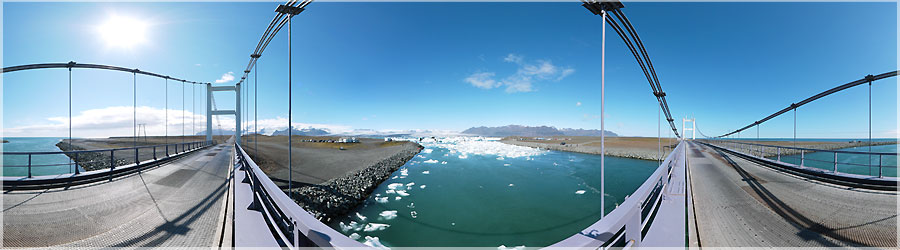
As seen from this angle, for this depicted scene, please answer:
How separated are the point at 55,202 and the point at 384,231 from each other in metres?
5.04

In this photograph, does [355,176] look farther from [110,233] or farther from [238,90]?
[238,90]

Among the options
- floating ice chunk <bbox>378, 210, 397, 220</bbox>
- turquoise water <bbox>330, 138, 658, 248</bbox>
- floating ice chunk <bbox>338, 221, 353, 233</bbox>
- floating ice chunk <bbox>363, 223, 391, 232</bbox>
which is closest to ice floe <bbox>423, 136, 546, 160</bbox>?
turquoise water <bbox>330, 138, 658, 248</bbox>

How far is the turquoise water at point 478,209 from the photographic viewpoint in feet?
18.9

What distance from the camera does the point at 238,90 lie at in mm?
21812

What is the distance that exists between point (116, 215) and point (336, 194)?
419 centimetres

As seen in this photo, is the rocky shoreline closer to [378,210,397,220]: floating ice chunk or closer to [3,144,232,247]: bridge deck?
[378,210,397,220]: floating ice chunk

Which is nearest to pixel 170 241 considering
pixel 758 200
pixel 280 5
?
pixel 280 5

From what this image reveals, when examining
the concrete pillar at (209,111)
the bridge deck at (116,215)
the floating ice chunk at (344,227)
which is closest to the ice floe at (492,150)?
the floating ice chunk at (344,227)

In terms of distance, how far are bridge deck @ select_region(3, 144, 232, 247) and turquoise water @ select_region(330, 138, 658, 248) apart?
271 cm

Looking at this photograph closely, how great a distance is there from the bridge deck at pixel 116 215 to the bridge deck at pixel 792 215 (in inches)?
209

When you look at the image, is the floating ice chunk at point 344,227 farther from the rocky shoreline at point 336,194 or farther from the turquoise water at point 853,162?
the turquoise water at point 853,162

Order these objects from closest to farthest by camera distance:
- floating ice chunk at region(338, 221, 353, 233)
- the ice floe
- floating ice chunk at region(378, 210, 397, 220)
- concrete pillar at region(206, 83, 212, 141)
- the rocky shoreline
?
floating ice chunk at region(338, 221, 353, 233) → the rocky shoreline → floating ice chunk at region(378, 210, 397, 220) → the ice floe → concrete pillar at region(206, 83, 212, 141)

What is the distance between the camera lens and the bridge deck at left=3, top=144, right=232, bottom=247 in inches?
112

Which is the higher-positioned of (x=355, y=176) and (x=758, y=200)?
(x=758, y=200)
